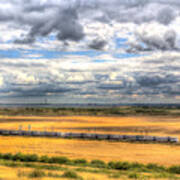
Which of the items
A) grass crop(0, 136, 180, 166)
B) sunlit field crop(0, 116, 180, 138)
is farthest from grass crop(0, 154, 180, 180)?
sunlit field crop(0, 116, 180, 138)

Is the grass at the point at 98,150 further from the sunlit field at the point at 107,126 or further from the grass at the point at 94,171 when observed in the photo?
the sunlit field at the point at 107,126

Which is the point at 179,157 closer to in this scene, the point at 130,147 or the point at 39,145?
the point at 130,147

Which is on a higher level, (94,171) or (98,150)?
(94,171)

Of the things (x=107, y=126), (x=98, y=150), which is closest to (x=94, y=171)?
(x=98, y=150)

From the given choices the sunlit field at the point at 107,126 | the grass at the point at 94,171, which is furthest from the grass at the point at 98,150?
the sunlit field at the point at 107,126

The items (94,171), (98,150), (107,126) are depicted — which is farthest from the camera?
(107,126)

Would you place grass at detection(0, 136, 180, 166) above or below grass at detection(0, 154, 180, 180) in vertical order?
below

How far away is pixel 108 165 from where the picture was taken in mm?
26250

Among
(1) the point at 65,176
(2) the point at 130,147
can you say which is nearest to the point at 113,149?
(2) the point at 130,147

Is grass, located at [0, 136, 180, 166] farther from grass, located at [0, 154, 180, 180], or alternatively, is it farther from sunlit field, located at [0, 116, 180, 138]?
sunlit field, located at [0, 116, 180, 138]

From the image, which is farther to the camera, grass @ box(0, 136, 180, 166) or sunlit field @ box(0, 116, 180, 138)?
sunlit field @ box(0, 116, 180, 138)

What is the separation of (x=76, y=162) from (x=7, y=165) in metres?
6.71

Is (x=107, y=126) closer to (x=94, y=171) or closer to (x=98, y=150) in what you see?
(x=98, y=150)

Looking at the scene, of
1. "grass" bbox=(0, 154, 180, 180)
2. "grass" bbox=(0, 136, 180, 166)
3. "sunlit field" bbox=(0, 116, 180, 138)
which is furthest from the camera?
"sunlit field" bbox=(0, 116, 180, 138)
